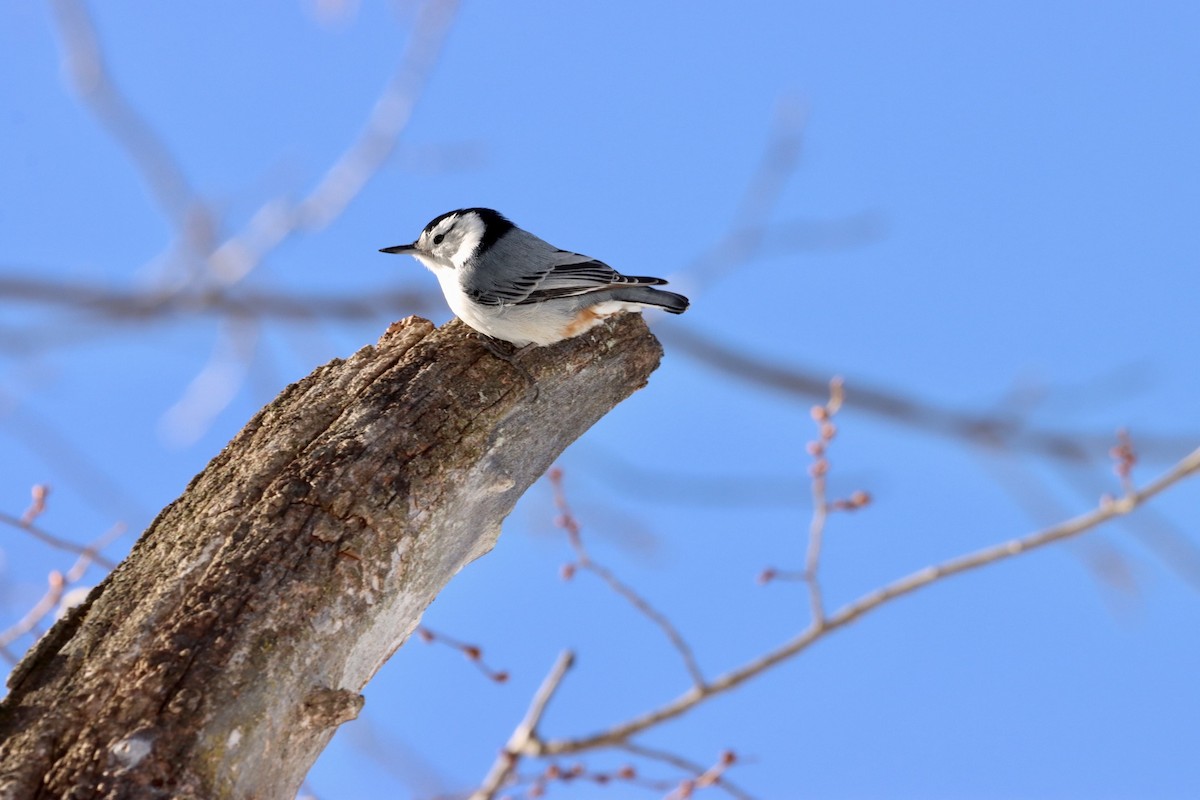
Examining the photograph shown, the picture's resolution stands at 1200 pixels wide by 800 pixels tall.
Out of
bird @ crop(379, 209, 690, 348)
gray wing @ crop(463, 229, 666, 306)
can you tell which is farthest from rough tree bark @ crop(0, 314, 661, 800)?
gray wing @ crop(463, 229, 666, 306)

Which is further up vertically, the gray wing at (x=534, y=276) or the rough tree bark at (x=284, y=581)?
the gray wing at (x=534, y=276)

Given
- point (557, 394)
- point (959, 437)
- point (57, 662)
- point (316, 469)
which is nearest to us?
point (57, 662)

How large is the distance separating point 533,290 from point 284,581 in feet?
4.42

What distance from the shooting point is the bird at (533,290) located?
3.13 m

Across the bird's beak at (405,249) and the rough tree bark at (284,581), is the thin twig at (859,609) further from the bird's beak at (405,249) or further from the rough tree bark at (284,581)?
the bird's beak at (405,249)

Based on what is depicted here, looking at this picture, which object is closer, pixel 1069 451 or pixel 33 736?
pixel 33 736

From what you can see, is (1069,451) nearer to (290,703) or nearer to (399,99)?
(399,99)

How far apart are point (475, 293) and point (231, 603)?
1366 millimetres

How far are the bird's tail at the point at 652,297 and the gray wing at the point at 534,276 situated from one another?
0.08 feet

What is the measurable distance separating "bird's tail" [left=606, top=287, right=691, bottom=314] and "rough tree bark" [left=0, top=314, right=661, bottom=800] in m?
0.45

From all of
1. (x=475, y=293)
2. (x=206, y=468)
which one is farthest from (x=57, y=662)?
(x=475, y=293)

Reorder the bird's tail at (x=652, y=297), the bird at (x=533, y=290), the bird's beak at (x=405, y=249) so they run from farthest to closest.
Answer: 1. the bird's beak at (x=405, y=249)
2. the bird's tail at (x=652, y=297)
3. the bird at (x=533, y=290)

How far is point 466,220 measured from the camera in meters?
3.86

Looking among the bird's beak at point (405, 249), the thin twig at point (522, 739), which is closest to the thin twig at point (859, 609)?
the thin twig at point (522, 739)
